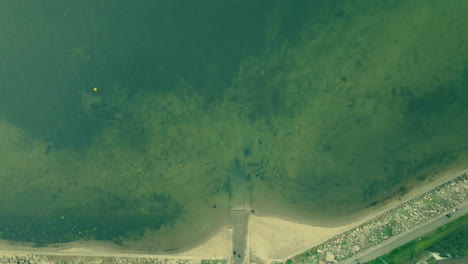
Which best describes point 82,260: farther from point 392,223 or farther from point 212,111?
point 392,223

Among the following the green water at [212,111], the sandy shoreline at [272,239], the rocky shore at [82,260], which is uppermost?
the green water at [212,111]

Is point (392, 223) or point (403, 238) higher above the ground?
point (392, 223)

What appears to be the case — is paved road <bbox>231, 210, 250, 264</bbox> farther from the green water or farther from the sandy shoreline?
the green water

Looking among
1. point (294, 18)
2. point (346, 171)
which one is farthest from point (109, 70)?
point (346, 171)

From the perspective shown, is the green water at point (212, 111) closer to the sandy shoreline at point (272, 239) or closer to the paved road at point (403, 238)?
the sandy shoreline at point (272, 239)

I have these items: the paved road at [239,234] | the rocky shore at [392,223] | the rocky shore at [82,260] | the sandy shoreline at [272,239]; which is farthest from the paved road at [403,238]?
the rocky shore at [82,260]

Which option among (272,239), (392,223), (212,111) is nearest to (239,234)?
(272,239)
